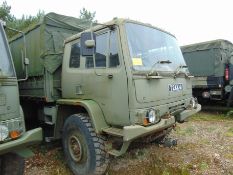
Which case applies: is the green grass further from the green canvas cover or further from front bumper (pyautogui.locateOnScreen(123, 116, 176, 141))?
front bumper (pyautogui.locateOnScreen(123, 116, 176, 141))

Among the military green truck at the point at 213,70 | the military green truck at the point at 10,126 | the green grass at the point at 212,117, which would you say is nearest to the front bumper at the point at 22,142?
the military green truck at the point at 10,126

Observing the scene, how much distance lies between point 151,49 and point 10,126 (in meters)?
2.36

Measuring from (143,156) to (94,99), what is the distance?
152cm

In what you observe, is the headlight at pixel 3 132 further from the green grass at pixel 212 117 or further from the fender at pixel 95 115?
the green grass at pixel 212 117

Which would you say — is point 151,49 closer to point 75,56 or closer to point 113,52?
point 113,52

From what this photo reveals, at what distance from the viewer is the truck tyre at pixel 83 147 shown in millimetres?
4383

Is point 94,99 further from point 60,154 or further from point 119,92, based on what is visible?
point 60,154

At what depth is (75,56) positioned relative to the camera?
5180 mm

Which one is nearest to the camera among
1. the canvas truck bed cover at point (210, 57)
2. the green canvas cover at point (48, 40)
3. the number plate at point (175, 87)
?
the number plate at point (175, 87)

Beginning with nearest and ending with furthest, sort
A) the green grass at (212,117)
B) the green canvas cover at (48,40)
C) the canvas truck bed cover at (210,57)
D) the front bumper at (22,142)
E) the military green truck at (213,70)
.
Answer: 1. the front bumper at (22,142)
2. the green canvas cover at (48,40)
3. the green grass at (212,117)
4. the military green truck at (213,70)
5. the canvas truck bed cover at (210,57)

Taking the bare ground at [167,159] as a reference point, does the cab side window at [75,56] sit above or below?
above

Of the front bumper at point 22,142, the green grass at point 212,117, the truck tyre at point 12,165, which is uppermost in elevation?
the front bumper at point 22,142

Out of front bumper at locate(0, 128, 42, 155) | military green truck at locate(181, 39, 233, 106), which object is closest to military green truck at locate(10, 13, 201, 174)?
front bumper at locate(0, 128, 42, 155)

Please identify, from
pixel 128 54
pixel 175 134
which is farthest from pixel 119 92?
pixel 175 134
